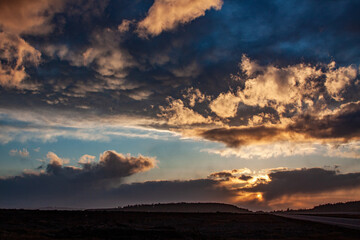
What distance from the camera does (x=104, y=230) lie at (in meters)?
35.8

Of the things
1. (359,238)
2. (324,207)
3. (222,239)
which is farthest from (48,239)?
(324,207)

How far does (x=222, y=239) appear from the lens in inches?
1254

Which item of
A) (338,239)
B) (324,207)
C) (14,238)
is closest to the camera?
(14,238)

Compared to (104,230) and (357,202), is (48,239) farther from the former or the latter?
(357,202)

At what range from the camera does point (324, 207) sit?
17225 centimetres

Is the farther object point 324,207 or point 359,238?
point 324,207

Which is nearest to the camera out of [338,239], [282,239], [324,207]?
[338,239]

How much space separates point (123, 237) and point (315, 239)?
18863mm

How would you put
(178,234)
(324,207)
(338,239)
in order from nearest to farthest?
(338,239) → (178,234) → (324,207)

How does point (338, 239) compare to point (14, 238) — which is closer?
point (14, 238)

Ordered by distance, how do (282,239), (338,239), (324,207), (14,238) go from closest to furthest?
1. (14,238)
2. (338,239)
3. (282,239)
4. (324,207)

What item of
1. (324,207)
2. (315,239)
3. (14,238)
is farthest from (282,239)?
(324,207)

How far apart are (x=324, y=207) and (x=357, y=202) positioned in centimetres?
1800

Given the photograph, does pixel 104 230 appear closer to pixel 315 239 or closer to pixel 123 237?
pixel 123 237
